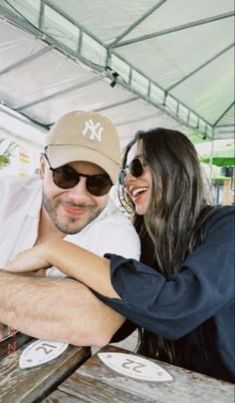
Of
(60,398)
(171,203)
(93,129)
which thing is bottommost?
(60,398)

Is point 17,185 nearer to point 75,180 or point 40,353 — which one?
point 75,180

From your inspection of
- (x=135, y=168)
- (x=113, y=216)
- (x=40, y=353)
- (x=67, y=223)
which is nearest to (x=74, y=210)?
(x=67, y=223)

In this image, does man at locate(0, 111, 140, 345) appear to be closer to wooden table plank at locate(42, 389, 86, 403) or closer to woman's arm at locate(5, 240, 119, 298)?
woman's arm at locate(5, 240, 119, 298)

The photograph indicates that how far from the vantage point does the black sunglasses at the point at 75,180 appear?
1294 mm

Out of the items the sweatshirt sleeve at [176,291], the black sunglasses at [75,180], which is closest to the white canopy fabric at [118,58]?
the black sunglasses at [75,180]

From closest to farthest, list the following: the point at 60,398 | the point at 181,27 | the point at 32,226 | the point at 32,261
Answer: the point at 60,398
the point at 32,261
the point at 32,226
the point at 181,27

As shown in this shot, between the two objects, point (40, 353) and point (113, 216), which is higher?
point (113, 216)

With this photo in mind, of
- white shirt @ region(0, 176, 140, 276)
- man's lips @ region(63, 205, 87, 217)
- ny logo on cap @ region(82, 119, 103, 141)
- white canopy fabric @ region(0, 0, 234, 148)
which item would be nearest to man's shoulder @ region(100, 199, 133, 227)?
white shirt @ region(0, 176, 140, 276)

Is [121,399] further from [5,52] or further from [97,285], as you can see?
[5,52]

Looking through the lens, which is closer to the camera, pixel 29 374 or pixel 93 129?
pixel 29 374

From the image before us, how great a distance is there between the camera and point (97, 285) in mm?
937

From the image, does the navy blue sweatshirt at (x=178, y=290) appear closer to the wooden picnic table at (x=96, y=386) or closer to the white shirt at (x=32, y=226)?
the wooden picnic table at (x=96, y=386)

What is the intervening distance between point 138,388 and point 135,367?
0.07m

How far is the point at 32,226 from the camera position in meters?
1.53
